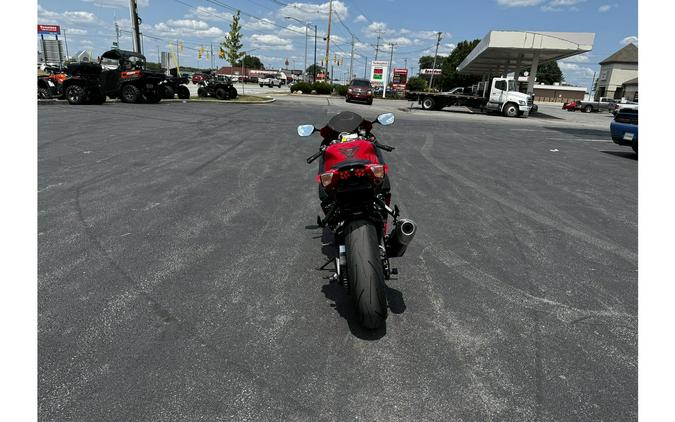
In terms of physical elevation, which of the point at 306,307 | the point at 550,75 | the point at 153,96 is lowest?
the point at 306,307

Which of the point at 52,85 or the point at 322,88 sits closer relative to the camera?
the point at 52,85

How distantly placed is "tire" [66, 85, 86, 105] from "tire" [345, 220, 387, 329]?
20.7 metres

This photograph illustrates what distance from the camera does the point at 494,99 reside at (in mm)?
28750

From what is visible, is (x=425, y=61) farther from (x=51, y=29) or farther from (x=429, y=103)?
(x=429, y=103)

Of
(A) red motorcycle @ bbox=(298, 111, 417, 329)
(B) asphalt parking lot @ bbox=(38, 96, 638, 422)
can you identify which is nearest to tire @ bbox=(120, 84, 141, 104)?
(B) asphalt parking lot @ bbox=(38, 96, 638, 422)

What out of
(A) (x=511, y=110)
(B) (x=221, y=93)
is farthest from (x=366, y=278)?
(A) (x=511, y=110)

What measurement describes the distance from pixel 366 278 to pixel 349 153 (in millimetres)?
1087

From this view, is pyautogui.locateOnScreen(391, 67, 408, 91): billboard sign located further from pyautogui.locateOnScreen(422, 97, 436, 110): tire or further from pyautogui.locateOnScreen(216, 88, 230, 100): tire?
pyautogui.locateOnScreen(216, 88, 230, 100): tire

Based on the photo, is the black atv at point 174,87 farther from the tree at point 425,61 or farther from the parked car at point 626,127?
the tree at point 425,61

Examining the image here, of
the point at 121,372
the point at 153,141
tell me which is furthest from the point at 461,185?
the point at 153,141

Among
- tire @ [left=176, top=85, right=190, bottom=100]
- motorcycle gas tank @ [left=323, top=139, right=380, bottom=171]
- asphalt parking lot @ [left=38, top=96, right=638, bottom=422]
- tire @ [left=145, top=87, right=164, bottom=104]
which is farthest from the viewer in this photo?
tire @ [left=176, top=85, right=190, bottom=100]

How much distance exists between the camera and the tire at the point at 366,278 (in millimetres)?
2729

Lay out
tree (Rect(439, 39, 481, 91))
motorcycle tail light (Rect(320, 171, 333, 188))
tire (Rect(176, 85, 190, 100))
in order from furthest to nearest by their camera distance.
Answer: tree (Rect(439, 39, 481, 91)), tire (Rect(176, 85, 190, 100)), motorcycle tail light (Rect(320, 171, 333, 188))

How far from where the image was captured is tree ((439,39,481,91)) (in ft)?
260
